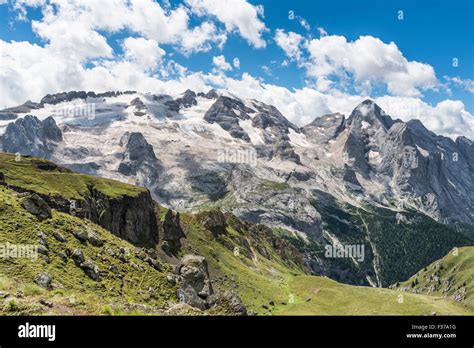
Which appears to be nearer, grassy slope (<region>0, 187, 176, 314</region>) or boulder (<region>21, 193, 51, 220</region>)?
grassy slope (<region>0, 187, 176, 314</region>)

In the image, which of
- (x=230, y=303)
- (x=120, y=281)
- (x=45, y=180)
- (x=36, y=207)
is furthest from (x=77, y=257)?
(x=45, y=180)

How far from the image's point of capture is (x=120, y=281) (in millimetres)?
54375

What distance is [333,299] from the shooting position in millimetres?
154625

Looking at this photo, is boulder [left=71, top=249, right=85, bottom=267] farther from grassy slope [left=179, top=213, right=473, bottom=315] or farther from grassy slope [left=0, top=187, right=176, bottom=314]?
grassy slope [left=179, top=213, right=473, bottom=315]

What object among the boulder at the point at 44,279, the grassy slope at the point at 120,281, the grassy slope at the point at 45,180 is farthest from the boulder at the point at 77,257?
the grassy slope at the point at 45,180

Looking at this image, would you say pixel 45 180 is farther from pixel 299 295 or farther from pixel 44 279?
pixel 299 295

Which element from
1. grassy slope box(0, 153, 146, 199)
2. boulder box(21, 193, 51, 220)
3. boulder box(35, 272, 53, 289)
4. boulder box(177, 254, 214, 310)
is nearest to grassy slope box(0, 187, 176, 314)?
boulder box(35, 272, 53, 289)

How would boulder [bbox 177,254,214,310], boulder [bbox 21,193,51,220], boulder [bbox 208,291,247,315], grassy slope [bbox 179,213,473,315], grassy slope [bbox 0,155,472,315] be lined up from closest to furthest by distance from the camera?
grassy slope [bbox 0,155,472,315] < boulder [bbox 208,291,247,315] < boulder [bbox 177,254,214,310] < boulder [bbox 21,193,51,220] < grassy slope [bbox 179,213,473,315]

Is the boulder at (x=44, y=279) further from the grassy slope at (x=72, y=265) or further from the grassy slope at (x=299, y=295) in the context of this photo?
the grassy slope at (x=299, y=295)

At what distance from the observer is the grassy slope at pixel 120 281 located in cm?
3036

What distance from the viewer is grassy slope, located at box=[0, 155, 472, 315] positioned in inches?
1195
